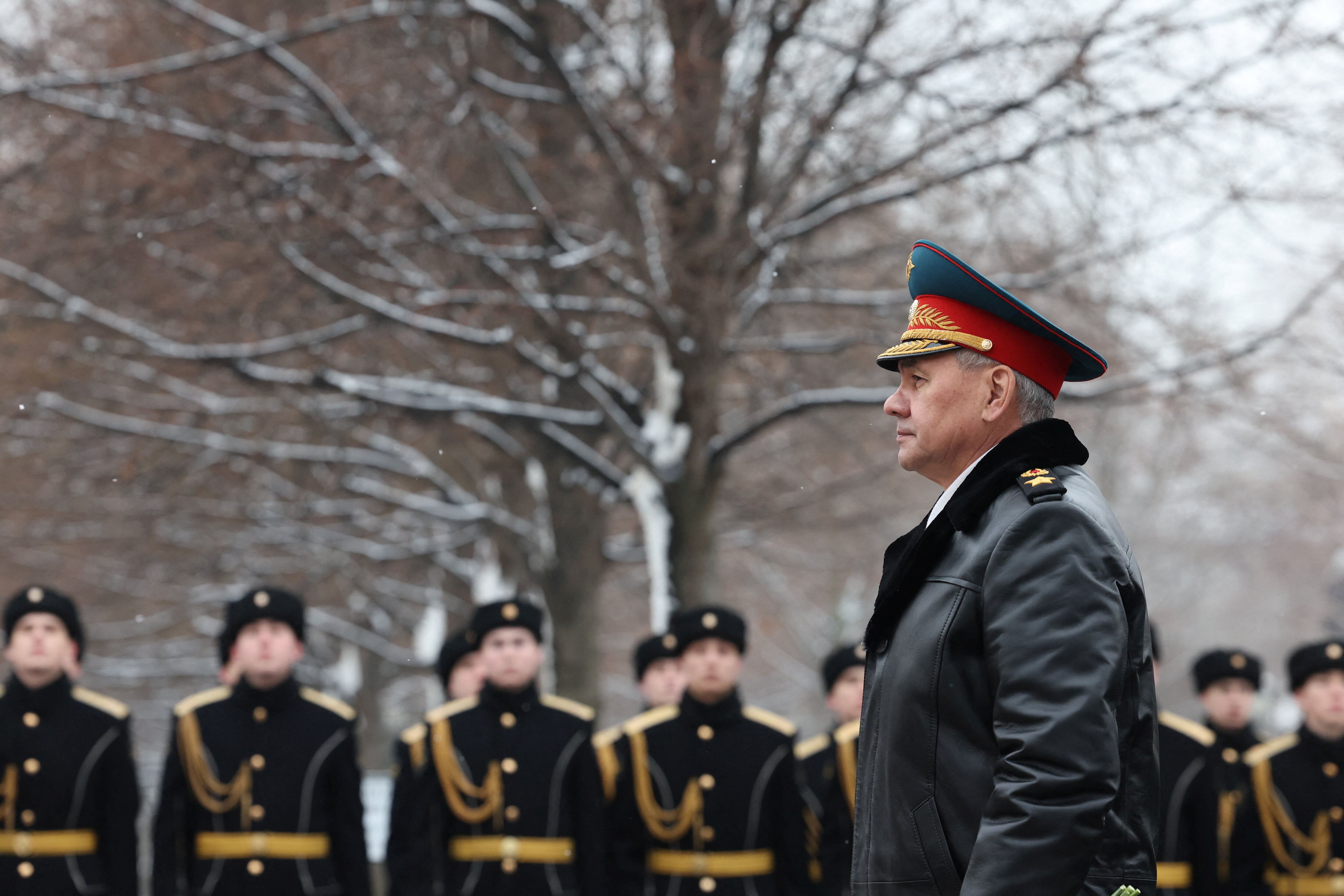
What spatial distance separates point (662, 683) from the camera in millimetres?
9023

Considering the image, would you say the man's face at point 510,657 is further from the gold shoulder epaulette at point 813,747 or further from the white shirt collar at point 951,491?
the white shirt collar at point 951,491

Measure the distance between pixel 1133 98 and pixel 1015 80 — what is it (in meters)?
0.66

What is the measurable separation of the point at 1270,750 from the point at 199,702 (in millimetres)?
5116

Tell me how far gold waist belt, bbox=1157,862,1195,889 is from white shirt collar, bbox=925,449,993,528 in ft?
16.9

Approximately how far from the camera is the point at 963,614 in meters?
2.77

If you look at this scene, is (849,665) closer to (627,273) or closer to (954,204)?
(627,273)

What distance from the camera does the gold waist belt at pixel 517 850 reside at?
277 inches

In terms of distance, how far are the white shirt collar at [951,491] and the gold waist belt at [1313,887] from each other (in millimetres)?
5428

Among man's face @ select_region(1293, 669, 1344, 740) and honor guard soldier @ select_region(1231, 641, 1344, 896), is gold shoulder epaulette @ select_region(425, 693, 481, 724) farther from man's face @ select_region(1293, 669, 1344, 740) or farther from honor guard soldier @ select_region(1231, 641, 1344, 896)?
man's face @ select_region(1293, 669, 1344, 740)

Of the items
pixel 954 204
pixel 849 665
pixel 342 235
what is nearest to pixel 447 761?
pixel 849 665

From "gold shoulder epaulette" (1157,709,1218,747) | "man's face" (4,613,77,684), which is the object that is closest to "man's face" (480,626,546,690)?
"man's face" (4,613,77,684)

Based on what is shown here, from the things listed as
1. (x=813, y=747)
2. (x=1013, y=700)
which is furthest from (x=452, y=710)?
(x=1013, y=700)

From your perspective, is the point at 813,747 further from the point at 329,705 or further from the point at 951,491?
the point at 951,491

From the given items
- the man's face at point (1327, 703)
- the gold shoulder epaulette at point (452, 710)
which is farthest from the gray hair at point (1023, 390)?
the man's face at point (1327, 703)
